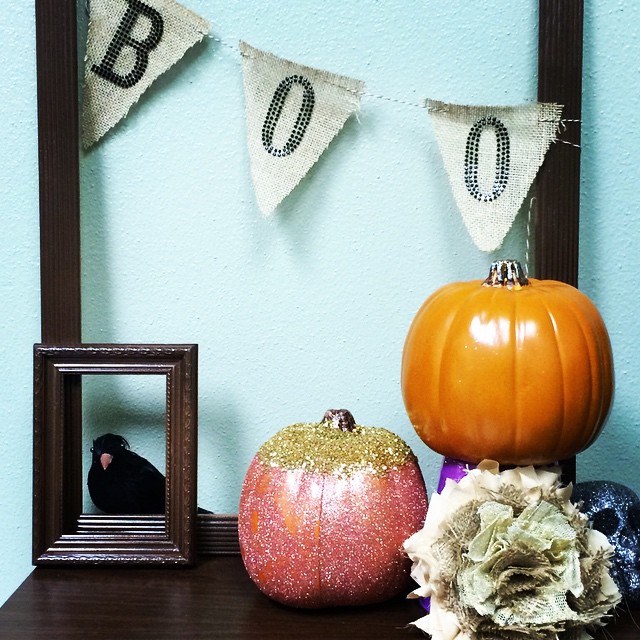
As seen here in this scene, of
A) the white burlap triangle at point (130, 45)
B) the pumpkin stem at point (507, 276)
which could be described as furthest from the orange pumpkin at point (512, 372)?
the white burlap triangle at point (130, 45)

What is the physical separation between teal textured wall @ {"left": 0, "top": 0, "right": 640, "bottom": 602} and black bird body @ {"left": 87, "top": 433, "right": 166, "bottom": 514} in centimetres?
6

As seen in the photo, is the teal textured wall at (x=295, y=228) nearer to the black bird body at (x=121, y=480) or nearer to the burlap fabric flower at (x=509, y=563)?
the black bird body at (x=121, y=480)

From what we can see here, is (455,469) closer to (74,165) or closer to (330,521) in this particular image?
(330,521)

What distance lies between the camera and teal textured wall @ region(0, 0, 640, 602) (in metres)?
0.91

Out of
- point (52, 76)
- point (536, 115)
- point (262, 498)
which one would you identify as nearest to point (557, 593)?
point (262, 498)

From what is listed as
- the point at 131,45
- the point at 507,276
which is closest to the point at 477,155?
the point at 507,276

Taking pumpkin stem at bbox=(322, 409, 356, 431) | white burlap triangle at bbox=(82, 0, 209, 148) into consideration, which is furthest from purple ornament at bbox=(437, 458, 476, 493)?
white burlap triangle at bbox=(82, 0, 209, 148)

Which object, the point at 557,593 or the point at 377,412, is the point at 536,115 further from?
the point at 557,593

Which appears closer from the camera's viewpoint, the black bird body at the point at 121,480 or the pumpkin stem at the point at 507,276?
the pumpkin stem at the point at 507,276

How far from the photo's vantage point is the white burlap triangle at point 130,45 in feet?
2.89

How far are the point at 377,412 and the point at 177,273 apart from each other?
32 centimetres

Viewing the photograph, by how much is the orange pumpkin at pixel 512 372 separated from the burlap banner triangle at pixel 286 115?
0.90 ft

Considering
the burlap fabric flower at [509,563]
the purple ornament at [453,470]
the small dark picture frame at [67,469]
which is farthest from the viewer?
the small dark picture frame at [67,469]

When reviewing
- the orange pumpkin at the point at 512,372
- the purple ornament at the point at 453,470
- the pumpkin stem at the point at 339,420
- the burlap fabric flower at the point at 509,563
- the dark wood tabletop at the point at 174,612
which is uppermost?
the orange pumpkin at the point at 512,372
